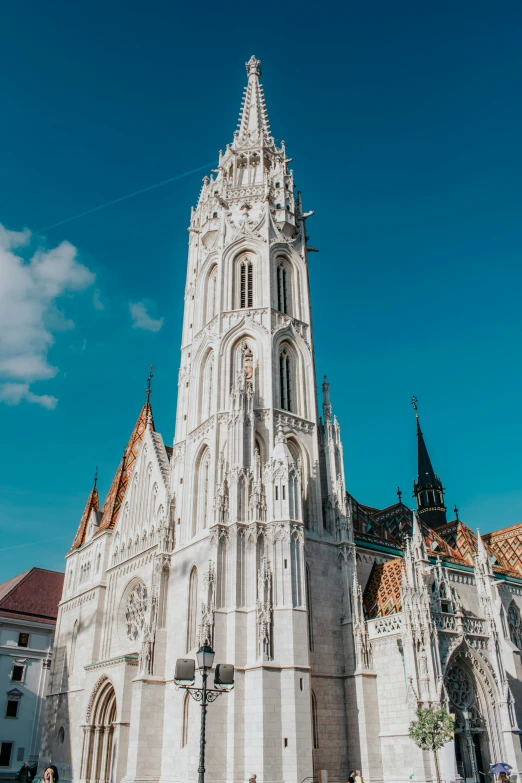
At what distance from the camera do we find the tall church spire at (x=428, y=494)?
5641cm

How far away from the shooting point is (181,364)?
123 feet

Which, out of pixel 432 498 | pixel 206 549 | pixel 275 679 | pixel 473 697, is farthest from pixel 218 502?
pixel 432 498

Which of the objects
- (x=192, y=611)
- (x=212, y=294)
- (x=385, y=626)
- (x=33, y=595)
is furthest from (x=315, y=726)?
(x=33, y=595)

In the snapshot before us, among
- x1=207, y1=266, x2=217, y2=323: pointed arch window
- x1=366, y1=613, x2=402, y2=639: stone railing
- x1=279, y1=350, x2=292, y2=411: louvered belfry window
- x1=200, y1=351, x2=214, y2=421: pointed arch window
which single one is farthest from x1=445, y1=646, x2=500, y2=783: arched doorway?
x1=207, y1=266, x2=217, y2=323: pointed arch window

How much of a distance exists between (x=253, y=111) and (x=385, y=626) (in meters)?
35.1

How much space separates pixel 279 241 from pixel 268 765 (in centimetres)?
2534

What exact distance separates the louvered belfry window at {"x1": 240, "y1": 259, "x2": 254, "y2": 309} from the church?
0.28ft

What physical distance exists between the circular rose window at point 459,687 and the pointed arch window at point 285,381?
44.5 feet

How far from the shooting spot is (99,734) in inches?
1227

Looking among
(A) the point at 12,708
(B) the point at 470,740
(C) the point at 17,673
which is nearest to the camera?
(B) the point at 470,740

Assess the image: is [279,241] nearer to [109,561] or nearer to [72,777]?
[109,561]

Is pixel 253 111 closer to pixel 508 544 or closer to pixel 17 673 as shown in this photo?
pixel 508 544

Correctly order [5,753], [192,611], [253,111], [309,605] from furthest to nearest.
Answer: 1. [253,111]
2. [5,753]
3. [192,611]
4. [309,605]

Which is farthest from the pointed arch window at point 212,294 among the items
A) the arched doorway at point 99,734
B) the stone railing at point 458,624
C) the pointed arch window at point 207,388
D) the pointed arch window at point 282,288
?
the arched doorway at point 99,734
